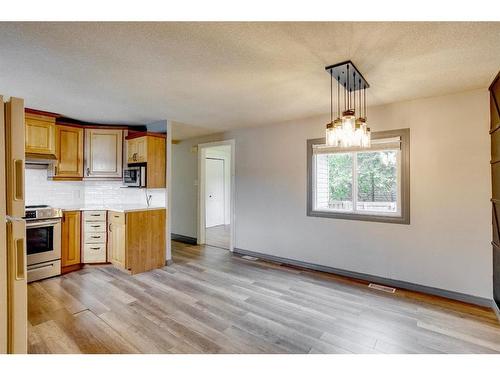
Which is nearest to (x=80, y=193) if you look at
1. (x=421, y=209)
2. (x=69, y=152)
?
(x=69, y=152)

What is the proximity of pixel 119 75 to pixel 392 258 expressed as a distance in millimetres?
3610

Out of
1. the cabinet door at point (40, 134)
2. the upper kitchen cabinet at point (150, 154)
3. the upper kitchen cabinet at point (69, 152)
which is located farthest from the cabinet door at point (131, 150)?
the cabinet door at point (40, 134)

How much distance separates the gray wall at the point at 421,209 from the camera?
108 inches

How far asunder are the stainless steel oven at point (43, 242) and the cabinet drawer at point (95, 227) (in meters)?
0.34

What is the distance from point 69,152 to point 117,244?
1.60m

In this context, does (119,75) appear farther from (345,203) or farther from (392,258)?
(392,258)

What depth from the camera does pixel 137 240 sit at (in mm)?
3668

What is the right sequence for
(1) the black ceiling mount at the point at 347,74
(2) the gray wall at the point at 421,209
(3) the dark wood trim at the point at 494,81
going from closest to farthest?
(1) the black ceiling mount at the point at 347,74
(3) the dark wood trim at the point at 494,81
(2) the gray wall at the point at 421,209

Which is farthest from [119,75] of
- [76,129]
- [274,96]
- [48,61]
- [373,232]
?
[373,232]

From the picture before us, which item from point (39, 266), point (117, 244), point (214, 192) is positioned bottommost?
point (39, 266)

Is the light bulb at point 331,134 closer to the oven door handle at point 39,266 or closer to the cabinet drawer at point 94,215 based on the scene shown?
the cabinet drawer at point 94,215

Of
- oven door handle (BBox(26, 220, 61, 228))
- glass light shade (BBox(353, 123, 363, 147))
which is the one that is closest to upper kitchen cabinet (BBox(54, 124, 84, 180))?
oven door handle (BBox(26, 220, 61, 228))

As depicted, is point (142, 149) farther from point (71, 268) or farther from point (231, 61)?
point (231, 61)

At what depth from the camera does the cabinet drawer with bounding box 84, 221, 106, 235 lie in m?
3.82
